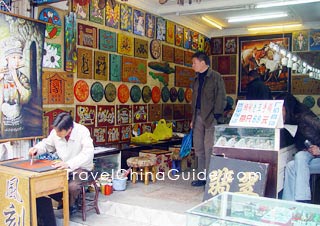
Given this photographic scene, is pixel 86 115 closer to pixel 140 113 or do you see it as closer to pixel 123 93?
pixel 123 93

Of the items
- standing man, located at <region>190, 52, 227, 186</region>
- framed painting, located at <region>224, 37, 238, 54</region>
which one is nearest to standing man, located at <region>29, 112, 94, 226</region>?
standing man, located at <region>190, 52, 227, 186</region>

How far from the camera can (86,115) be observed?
5.87m

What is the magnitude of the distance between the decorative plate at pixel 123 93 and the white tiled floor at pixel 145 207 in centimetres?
181

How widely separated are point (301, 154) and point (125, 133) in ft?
11.1

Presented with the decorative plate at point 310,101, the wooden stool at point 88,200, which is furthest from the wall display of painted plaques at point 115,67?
the decorative plate at point 310,101

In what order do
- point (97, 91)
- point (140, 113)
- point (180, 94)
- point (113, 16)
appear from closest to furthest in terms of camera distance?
point (97, 91) < point (113, 16) < point (140, 113) < point (180, 94)

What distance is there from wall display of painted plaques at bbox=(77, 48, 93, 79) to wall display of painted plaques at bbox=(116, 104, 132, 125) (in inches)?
37.7

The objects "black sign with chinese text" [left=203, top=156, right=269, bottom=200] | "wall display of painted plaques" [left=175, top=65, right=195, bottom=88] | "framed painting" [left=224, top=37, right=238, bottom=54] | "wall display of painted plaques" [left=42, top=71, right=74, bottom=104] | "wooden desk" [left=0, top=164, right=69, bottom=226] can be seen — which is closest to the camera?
"wooden desk" [left=0, top=164, right=69, bottom=226]

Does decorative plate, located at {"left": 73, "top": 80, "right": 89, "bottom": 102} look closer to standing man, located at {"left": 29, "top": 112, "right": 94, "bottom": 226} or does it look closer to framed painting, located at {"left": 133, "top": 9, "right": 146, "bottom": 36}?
standing man, located at {"left": 29, "top": 112, "right": 94, "bottom": 226}

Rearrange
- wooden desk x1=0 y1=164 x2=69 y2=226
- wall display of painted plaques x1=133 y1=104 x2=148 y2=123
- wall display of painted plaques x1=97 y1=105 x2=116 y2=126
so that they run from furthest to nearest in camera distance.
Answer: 1. wall display of painted plaques x1=133 y1=104 x2=148 y2=123
2. wall display of painted plaques x1=97 y1=105 x2=116 y2=126
3. wooden desk x1=0 y1=164 x2=69 y2=226

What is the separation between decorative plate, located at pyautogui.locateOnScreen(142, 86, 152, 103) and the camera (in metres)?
7.19

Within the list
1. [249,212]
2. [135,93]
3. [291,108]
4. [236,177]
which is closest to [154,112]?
[135,93]

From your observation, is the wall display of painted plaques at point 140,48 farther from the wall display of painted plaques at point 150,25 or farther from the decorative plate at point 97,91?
the decorative plate at point 97,91

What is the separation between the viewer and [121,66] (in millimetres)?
6543
